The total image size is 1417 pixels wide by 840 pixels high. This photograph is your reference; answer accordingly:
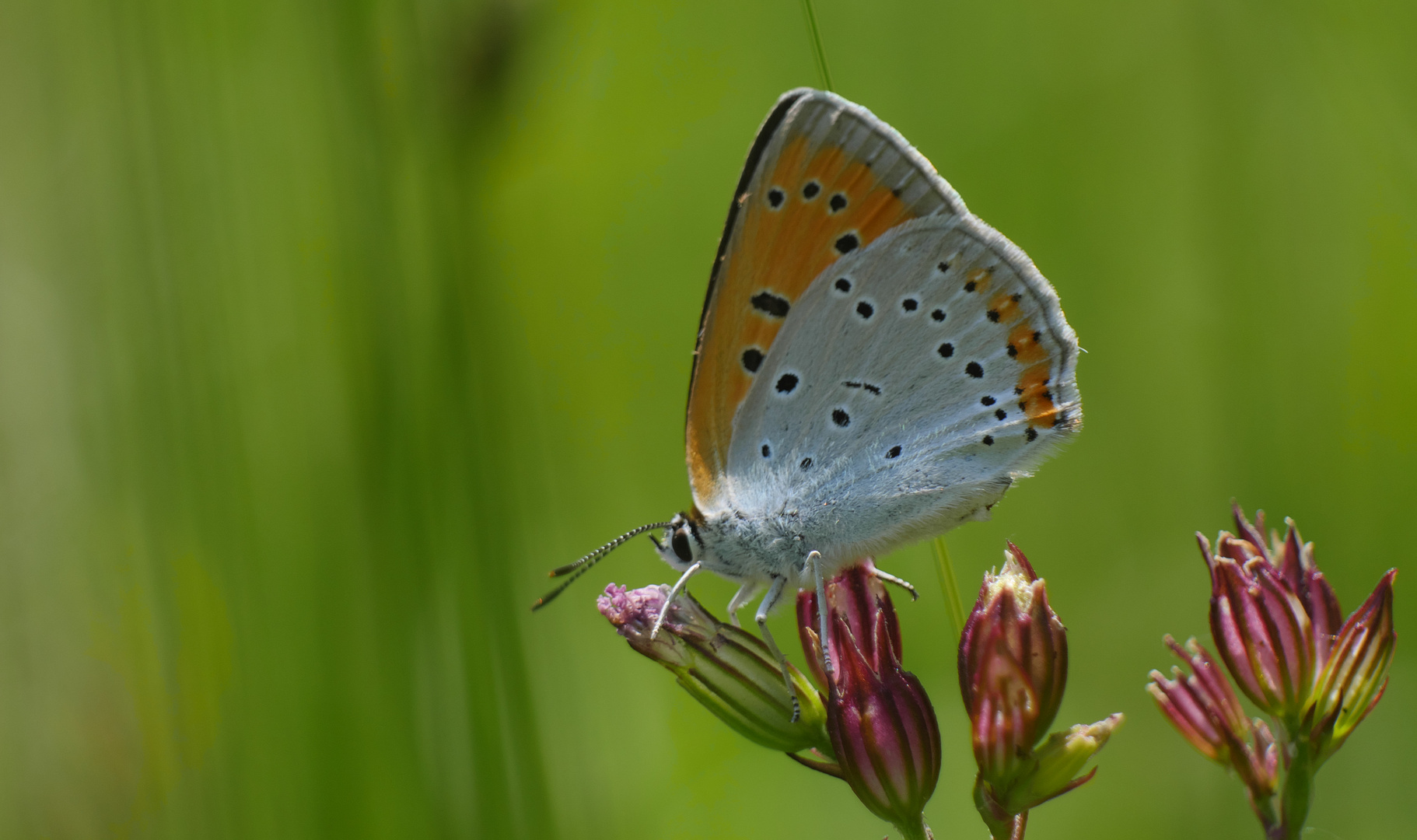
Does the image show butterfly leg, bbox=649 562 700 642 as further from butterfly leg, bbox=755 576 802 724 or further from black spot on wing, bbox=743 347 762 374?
black spot on wing, bbox=743 347 762 374

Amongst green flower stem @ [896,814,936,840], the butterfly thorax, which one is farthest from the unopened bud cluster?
the butterfly thorax

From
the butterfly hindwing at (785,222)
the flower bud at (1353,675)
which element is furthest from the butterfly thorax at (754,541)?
the flower bud at (1353,675)

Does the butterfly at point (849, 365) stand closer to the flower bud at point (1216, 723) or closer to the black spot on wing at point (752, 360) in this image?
the black spot on wing at point (752, 360)

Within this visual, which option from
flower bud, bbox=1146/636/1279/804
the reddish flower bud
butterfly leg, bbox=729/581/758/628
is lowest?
flower bud, bbox=1146/636/1279/804

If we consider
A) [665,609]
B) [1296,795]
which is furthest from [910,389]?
[1296,795]

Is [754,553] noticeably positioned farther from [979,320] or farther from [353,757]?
[353,757]
